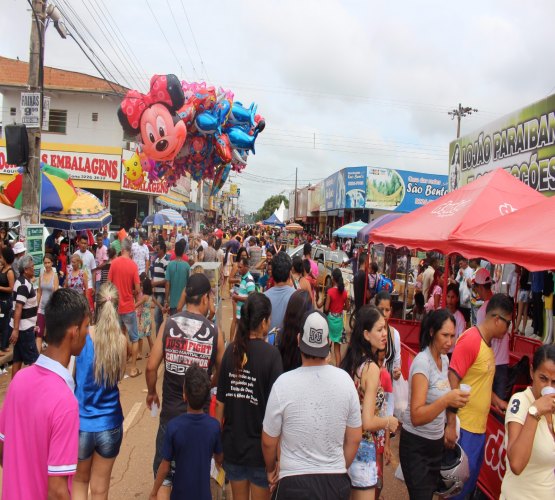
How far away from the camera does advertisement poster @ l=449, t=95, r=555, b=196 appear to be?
8.81 meters

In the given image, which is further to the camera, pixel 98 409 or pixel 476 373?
pixel 476 373

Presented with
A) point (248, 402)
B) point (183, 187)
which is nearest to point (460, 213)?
point (248, 402)

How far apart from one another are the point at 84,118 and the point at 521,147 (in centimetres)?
2352

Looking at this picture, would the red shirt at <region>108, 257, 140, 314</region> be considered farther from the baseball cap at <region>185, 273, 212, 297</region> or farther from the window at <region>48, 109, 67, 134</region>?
the window at <region>48, 109, 67, 134</region>

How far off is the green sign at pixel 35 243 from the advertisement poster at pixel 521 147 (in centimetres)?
924

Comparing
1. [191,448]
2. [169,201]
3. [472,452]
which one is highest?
[169,201]

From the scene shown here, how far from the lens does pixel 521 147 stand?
9.87m

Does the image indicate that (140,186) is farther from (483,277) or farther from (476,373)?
(476,373)

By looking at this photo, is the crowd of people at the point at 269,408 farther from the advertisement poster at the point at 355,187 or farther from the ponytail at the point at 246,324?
the advertisement poster at the point at 355,187

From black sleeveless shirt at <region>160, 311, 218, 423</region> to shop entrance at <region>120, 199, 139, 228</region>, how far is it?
27.6m

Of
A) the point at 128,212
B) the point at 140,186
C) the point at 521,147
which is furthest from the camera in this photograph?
the point at 128,212

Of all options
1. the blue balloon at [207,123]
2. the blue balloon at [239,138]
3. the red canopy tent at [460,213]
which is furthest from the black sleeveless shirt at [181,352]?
the blue balloon at [239,138]

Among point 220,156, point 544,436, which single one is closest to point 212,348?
point 544,436

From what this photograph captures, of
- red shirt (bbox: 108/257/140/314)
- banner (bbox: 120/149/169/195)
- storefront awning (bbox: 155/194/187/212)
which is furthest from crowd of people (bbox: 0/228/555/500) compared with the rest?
storefront awning (bbox: 155/194/187/212)
